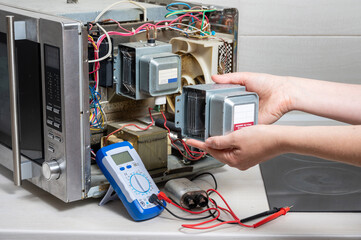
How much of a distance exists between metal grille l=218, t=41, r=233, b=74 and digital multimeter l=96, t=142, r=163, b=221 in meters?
0.33

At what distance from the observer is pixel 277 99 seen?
137cm

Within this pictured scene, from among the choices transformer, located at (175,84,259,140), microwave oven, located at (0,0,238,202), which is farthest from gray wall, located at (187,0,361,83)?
transformer, located at (175,84,259,140)

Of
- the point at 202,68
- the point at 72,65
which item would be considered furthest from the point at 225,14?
the point at 72,65

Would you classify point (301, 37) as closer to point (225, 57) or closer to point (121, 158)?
point (225, 57)

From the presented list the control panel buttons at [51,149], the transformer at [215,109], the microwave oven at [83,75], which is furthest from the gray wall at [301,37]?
the control panel buttons at [51,149]

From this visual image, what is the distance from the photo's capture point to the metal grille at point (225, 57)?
146cm

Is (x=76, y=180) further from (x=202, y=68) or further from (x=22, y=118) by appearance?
(x=202, y=68)

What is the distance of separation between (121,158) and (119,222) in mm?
148

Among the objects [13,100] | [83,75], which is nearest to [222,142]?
[83,75]

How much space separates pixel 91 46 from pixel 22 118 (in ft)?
0.75

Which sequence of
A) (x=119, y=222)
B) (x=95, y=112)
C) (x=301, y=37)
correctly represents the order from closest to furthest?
(x=119, y=222)
(x=95, y=112)
(x=301, y=37)

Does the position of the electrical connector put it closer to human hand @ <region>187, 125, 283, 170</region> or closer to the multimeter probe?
the multimeter probe

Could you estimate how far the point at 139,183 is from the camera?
128cm

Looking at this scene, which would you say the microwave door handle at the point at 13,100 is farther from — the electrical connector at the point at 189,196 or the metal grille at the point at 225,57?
the metal grille at the point at 225,57
